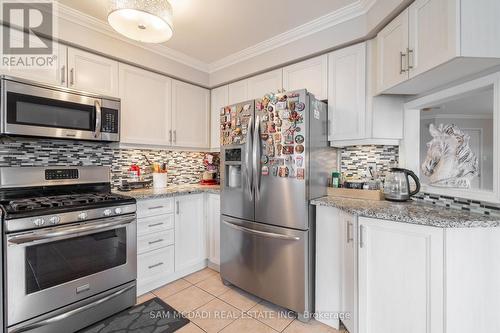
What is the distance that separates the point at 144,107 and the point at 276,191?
170cm

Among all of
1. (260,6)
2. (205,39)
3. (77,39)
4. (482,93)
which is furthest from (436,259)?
(77,39)

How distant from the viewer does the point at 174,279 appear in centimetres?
236

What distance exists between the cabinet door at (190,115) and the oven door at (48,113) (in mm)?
871

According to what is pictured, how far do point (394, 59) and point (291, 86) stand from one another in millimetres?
950

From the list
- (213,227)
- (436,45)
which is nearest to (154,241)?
(213,227)

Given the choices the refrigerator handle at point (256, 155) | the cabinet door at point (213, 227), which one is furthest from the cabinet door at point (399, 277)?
the cabinet door at point (213, 227)

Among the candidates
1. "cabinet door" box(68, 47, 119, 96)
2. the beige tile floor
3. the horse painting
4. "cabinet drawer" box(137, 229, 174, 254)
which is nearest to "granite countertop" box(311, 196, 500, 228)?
the horse painting

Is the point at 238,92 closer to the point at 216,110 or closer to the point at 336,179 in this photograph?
the point at 216,110

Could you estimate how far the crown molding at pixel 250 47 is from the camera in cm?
188

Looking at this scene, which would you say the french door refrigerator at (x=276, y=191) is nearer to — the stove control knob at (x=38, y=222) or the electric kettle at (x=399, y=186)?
the electric kettle at (x=399, y=186)

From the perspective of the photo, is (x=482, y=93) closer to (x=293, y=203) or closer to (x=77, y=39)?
(x=293, y=203)

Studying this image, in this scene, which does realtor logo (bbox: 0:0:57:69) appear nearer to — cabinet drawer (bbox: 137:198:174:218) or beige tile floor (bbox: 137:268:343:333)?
cabinet drawer (bbox: 137:198:174:218)

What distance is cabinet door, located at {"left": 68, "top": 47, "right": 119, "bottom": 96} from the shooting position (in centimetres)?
197

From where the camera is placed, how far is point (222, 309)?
75.2 inches
